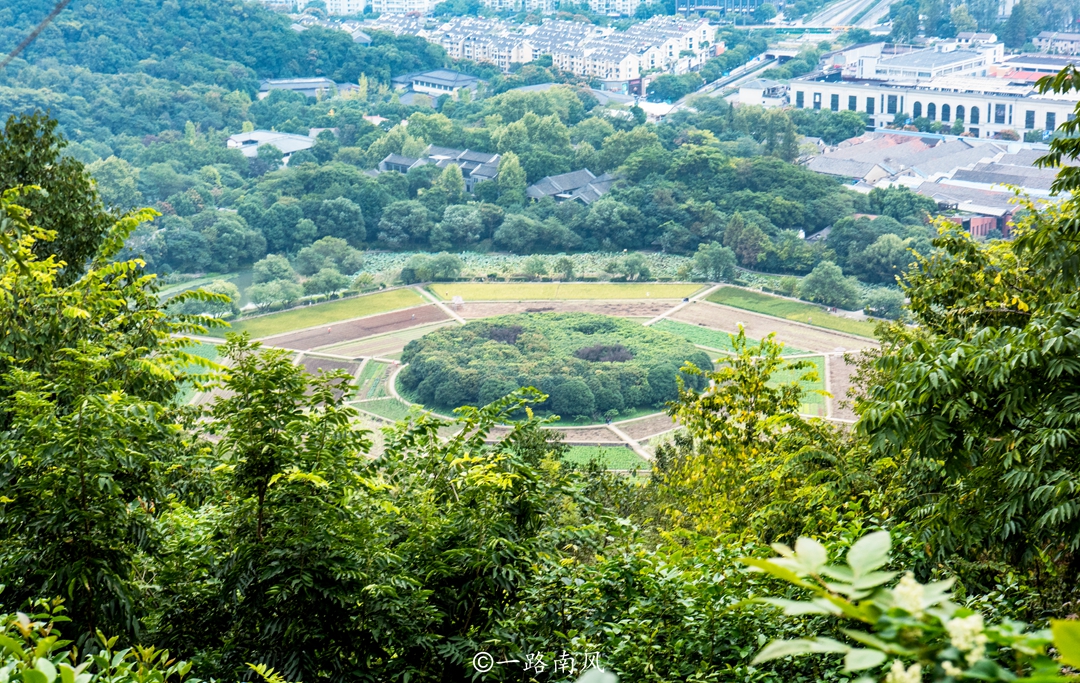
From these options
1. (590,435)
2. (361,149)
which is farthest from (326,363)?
(361,149)

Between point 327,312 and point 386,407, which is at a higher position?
point 327,312

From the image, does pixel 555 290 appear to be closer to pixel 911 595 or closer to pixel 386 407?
pixel 386 407

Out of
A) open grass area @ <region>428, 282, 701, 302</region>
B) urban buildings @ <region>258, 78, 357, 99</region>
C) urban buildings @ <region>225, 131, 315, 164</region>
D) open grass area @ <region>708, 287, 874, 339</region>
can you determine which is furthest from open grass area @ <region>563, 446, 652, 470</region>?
urban buildings @ <region>258, 78, 357, 99</region>

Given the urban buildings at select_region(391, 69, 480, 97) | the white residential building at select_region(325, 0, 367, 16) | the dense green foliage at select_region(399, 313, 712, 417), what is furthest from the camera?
the white residential building at select_region(325, 0, 367, 16)

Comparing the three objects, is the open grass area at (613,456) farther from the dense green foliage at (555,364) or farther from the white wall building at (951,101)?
the white wall building at (951,101)

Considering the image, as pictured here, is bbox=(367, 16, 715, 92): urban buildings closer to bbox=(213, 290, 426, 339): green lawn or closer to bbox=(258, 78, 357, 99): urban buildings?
bbox=(258, 78, 357, 99): urban buildings

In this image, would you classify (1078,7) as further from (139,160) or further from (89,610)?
(89,610)
